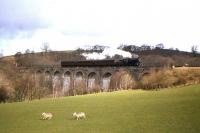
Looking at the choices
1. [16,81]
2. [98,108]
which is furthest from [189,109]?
[16,81]

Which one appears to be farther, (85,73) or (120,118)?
(85,73)

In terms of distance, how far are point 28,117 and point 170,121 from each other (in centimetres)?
1138

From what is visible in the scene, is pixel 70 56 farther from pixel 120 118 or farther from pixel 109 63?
pixel 120 118

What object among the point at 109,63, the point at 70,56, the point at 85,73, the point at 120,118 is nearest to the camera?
the point at 120,118

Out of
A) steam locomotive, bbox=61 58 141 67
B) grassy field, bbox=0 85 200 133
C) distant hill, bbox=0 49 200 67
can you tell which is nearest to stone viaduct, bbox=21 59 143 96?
steam locomotive, bbox=61 58 141 67

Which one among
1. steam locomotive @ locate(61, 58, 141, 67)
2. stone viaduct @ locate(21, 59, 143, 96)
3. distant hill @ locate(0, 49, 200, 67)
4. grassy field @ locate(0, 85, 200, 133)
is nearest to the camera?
grassy field @ locate(0, 85, 200, 133)

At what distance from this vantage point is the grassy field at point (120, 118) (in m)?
26.7

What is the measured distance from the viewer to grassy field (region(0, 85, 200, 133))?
26.7 m

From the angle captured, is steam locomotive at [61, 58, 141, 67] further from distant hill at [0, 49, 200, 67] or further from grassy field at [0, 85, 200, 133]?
distant hill at [0, 49, 200, 67]

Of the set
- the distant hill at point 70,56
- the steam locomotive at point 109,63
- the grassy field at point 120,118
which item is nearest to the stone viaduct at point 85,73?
the steam locomotive at point 109,63

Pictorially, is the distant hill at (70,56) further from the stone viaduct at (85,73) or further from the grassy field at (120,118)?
the grassy field at (120,118)

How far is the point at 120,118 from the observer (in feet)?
103

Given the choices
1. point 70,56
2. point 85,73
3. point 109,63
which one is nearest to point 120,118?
point 109,63

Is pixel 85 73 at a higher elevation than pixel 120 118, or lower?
higher
